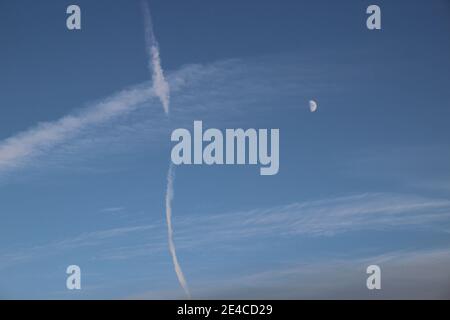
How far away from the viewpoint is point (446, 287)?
572cm

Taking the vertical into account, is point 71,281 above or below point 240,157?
below

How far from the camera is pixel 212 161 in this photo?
5707mm
